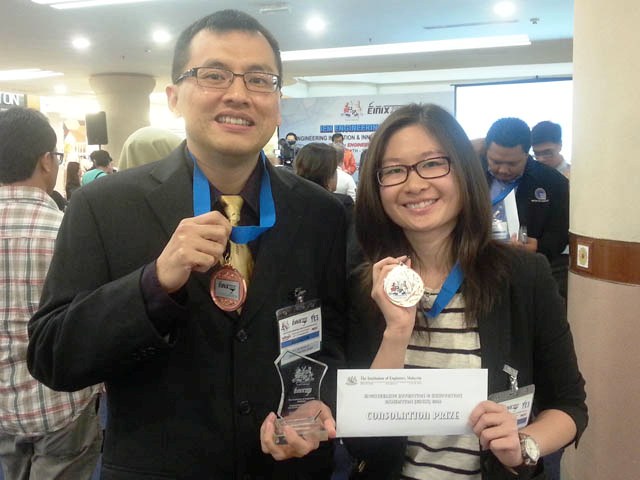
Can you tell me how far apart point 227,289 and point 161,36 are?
9.77 m

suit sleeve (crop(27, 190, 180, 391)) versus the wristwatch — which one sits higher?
suit sleeve (crop(27, 190, 180, 391))

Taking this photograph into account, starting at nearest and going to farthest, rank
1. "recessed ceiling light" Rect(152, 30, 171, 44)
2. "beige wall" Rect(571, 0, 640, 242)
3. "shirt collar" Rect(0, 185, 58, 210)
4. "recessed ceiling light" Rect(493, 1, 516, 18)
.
→ 1. "shirt collar" Rect(0, 185, 58, 210)
2. "beige wall" Rect(571, 0, 640, 242)
3. "recessed ceiling light" Rect(493, 1, 516, 18)
4. "recessed ceiling light" Rect(152, 30, 171, 44)

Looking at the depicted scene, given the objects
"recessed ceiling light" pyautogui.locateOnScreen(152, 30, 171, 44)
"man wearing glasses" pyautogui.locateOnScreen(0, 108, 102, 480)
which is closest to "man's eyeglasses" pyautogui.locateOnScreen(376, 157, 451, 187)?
"man wearing glasses" pyautogui.locateOnScreen(0, 108, 102, 480)

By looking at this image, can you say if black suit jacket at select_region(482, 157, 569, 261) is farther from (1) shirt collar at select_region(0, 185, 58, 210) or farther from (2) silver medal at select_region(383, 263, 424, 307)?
(1) shirt collar at select_region(0, 185, 58, 210)

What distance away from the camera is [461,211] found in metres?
1.61

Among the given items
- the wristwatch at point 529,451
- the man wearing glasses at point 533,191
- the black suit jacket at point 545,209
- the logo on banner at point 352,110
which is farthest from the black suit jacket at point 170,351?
the logo on banner at point 352,110

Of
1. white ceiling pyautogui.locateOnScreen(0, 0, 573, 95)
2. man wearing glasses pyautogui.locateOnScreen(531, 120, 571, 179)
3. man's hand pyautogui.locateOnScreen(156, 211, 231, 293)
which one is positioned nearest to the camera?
man's hand pyautogui.locateOnScreen(156, 211, 231, 293)

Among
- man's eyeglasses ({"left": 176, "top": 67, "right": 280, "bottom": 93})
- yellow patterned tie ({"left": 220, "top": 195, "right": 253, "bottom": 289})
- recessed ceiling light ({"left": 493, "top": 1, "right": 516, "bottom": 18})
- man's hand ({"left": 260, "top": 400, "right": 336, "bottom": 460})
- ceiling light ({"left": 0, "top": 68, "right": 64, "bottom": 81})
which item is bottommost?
man's hand ({"left": 260, "top": 400, "right": 336, "bottom": 460})

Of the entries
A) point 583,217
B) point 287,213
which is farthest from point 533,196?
point 287,213

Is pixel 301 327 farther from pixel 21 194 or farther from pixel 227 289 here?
pixel 21 194

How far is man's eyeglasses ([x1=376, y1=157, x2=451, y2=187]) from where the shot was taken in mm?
1560

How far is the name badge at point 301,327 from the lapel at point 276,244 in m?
0.07

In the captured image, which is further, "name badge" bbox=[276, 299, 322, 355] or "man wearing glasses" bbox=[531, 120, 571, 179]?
"man wearing glasses" bbox=[531, 120, 571, 179]

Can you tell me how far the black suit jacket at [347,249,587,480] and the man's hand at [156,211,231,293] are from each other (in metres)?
0.55
